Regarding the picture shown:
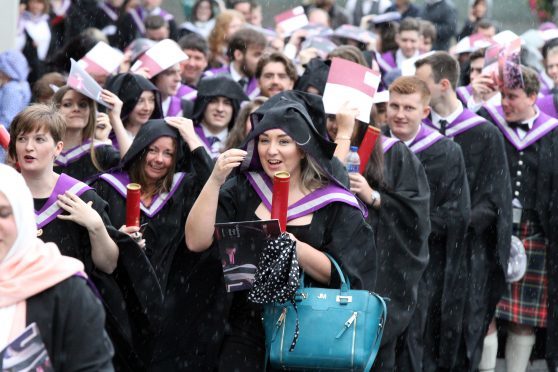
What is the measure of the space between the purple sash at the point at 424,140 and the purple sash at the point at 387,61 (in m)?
5.23

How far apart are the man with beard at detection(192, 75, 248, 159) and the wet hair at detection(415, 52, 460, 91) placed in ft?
4.86

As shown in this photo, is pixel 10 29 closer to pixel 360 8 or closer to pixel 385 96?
pixel 385 96

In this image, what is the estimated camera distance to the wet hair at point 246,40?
13.5 m

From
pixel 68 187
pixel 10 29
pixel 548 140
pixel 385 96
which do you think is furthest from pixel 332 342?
pixel 10 29

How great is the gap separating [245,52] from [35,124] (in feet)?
20.0

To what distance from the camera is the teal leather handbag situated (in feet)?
23.1

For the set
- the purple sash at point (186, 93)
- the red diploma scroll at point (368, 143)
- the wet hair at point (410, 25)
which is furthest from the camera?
the wet hair at point (410, 25)

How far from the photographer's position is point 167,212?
8938mm

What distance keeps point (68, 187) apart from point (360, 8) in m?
12.6

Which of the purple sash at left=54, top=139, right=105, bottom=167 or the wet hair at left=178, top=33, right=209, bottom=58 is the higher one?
the wet hair at left=178, top=33, right=209, bottom=58

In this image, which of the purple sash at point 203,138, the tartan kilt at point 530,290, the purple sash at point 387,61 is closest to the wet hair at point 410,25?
the purple sash at point 387,61

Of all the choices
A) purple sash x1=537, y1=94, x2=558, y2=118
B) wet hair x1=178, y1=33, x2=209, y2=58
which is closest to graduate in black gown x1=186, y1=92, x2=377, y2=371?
purple sash x1=537, y1=94, x2=558, y2=118

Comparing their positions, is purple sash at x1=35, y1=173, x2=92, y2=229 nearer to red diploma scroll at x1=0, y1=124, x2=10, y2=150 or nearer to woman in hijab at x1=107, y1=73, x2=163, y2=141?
red diploma scroll at x1=0, y1=124, x2=10, y2=150

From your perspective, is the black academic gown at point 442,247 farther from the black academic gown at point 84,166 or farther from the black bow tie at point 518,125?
the black academic gown at point 84,166
